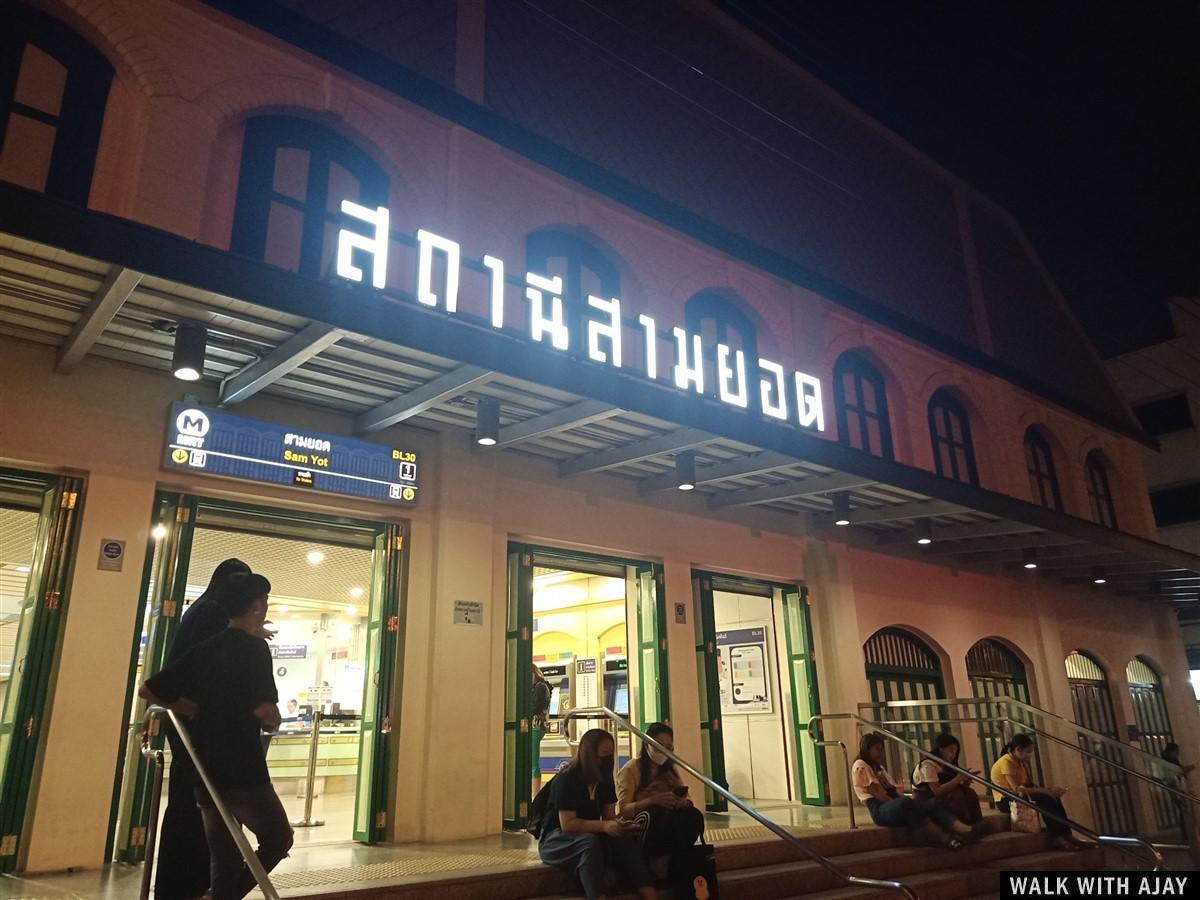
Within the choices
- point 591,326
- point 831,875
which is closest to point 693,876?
point 831,875

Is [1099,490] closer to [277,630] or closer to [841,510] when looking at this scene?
[841,510]

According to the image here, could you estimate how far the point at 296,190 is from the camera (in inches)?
307

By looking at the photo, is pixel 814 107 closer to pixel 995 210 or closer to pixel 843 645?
pixel 995 210

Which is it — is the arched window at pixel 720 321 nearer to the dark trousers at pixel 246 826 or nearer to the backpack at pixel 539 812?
the backpack at pixel 539 812

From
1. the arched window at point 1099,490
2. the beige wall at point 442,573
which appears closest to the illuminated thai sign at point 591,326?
the beige wall at point 442,573

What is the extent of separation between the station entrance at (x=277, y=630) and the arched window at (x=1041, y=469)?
11289 millimetres

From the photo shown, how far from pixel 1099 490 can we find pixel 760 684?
952cm

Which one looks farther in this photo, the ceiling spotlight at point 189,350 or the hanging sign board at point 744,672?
the hanging sign board at point 744,672

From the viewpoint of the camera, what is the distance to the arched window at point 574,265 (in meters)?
9.56

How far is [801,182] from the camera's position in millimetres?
13438

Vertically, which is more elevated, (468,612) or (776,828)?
(468,612)

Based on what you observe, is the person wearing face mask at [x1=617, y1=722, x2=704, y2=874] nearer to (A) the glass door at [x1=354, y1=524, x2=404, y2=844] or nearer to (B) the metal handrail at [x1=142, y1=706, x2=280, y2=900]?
(A) the glass door at [x1=354, y1=524, x2=404, y2=844]

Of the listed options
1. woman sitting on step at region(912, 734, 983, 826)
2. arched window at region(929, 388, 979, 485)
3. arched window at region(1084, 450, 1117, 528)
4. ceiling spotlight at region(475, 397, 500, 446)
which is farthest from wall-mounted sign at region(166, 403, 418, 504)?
arched window at region(1084, 450, 1117, 528)

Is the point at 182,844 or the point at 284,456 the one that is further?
the point at 284,456
